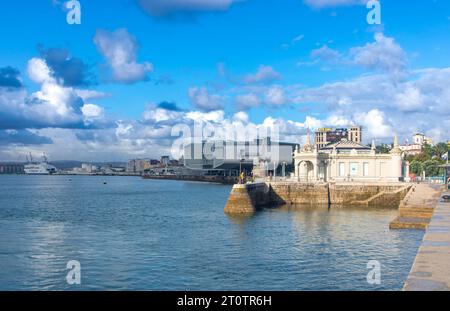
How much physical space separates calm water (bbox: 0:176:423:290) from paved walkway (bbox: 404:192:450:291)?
3.06 meters

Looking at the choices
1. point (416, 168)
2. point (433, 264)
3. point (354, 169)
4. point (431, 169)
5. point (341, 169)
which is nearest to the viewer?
point (433, 264)

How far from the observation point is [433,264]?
21328mm

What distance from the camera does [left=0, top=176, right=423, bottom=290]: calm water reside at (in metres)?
29.4

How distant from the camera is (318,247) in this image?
4062cm

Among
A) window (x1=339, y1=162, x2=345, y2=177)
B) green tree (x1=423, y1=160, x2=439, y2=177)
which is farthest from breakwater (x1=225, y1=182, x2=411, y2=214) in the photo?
green tree (x1=423, y1=160, x2=439, y2=177)

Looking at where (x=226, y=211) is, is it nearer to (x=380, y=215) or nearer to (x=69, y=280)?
(x=380, y=215)

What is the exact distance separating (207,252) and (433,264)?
20090mm

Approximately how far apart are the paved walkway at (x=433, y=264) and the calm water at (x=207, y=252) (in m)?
3.06

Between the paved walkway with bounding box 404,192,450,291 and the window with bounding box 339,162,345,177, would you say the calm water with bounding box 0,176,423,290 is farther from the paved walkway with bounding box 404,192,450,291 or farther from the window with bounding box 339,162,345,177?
the window with bounding box 339,162,345,177

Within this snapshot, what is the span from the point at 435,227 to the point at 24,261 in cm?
2712

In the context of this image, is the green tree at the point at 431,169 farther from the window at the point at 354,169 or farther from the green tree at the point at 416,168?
the window at the point at 354,169

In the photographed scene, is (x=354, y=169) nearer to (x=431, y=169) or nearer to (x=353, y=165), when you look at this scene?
(x=353, y=165)

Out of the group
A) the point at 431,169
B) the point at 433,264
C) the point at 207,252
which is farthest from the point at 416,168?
the point at 433,264
